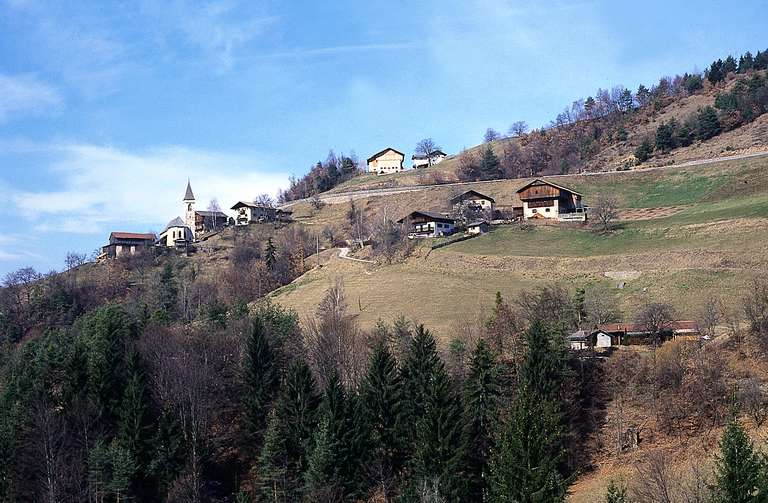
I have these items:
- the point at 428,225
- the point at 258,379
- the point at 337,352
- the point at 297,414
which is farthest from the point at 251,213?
the point at 297,414

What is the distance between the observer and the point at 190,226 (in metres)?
128

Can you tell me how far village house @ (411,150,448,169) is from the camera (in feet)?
Answer: 552

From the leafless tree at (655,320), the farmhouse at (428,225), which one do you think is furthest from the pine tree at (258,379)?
the farmhouse at (428,225)

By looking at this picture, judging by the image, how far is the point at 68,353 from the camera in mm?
52594

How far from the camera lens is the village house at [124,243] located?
12278 centimetres

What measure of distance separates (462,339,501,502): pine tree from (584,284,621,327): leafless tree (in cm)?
1274

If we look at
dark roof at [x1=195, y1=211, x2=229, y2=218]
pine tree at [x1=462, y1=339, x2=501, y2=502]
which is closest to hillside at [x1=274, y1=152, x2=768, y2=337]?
pine tree at [x1=462, y1=339, x2=501, y2=502]

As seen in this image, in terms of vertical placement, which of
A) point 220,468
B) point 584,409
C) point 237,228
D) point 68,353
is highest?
point 237,228

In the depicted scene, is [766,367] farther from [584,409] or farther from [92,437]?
[92,437]

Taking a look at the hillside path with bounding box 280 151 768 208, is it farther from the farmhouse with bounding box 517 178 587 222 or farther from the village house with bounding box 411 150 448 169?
the village house with bounding box 411 150 448 169

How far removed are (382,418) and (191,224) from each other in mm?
94281

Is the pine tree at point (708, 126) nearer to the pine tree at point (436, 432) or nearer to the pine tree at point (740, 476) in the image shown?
the pine tree at point (436, 432)

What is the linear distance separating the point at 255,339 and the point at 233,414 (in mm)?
5653

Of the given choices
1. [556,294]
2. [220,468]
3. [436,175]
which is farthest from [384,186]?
[220,468]
